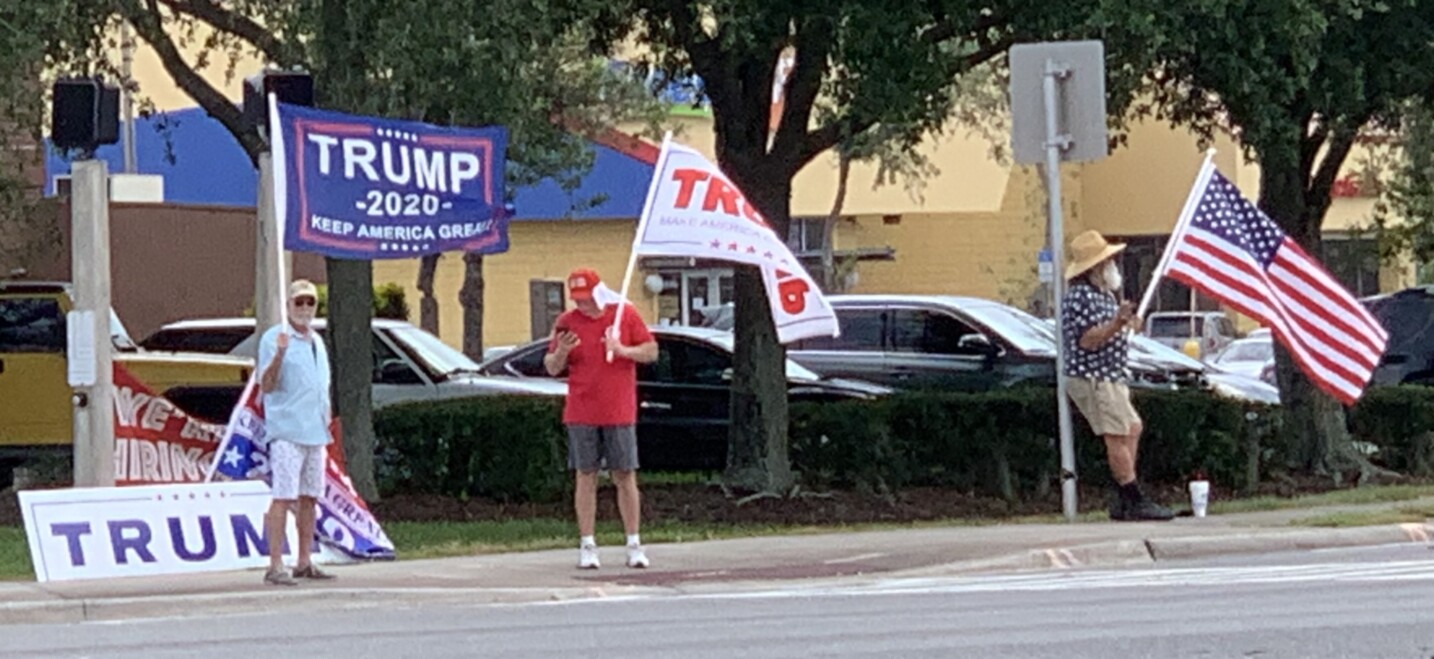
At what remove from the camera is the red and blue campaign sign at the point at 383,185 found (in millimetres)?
14047

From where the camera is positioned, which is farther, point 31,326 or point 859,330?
point 859,330

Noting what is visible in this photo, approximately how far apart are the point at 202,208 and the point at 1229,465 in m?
18.2

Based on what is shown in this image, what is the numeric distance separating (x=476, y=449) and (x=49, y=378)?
3.77 m

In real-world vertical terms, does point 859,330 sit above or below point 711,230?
below

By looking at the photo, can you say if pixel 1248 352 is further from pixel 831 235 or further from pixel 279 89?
pixel 279 89

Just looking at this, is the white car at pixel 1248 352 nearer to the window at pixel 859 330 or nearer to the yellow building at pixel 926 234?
the yellow building at pixel 926 234

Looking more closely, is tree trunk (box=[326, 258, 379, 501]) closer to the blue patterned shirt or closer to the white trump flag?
the white trump flag

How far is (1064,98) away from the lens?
52.0 feet

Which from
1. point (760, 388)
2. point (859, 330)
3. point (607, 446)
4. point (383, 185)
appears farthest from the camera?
point (859, 330)

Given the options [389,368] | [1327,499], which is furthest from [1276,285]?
[389,368]

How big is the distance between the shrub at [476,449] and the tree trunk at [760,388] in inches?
52.1

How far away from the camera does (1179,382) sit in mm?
22750

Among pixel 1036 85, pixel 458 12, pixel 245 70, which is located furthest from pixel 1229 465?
pixel 245 70

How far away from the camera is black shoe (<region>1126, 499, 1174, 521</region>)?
16.2 meters
